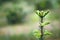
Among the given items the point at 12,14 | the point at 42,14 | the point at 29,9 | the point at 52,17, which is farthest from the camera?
the point at 29,9

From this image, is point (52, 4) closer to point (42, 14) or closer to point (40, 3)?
point (40, 3)

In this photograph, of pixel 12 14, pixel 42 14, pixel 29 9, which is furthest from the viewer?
pixel 29 9

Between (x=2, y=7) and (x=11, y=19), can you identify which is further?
(x=2, y=7)

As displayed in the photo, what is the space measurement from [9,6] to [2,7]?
6.9 inches

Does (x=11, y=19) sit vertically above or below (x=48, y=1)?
below

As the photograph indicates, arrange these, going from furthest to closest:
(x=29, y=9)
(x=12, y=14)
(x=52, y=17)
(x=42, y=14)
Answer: (x=29, y=9)
(x=12, y=14)
(x=52, y=17)
(x=42, y=14)

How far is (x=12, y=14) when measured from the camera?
160 inches

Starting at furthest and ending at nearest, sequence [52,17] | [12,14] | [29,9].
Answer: [29,9]
[12,14]
[52,17]

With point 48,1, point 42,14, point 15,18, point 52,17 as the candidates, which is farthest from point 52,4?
point 42,14

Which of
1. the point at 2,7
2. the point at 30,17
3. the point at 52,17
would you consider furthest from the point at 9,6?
the point at 52,17

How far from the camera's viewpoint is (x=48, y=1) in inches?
172

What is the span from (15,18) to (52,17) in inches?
41.2

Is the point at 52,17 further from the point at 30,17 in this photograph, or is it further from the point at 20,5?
the point at 20,5

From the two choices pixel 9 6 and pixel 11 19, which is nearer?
pixel 11 19
